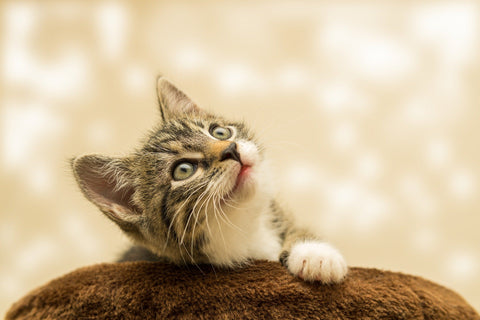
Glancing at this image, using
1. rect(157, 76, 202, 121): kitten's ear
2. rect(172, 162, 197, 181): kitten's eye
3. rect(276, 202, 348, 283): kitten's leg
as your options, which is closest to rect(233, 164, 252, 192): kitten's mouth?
rect(172, 162, 197, 181): kitten's eye

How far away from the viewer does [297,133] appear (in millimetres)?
2258

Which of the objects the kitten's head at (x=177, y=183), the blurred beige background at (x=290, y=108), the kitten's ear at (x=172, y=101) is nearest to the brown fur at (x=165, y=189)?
the kitten's head at (x=177, y=183)

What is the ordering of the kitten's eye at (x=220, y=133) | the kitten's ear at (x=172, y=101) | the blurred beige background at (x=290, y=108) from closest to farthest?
the kitten's eye at (x=220, y=133)
the kitten's ear at (x=172, y=101)
the blurred beige background at (x=290, y=108)

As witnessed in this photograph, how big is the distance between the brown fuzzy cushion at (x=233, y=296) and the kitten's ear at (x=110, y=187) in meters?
0.14

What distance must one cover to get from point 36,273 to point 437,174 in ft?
7.59

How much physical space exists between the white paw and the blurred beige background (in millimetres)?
962

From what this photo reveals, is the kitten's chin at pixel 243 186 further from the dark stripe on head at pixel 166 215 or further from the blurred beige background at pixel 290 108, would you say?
the blurred beige background at pixel 290 108

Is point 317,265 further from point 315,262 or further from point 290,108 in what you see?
point 290,108

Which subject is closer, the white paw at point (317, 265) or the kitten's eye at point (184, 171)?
the white paw at point (317, 265)

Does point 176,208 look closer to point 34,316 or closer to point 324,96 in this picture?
point 34,316

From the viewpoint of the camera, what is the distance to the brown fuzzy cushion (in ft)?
2.98

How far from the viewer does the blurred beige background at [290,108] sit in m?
2.10

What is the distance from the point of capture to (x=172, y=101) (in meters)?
1.44

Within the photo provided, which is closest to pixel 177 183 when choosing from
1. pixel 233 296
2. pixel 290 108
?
pixel 233 296
